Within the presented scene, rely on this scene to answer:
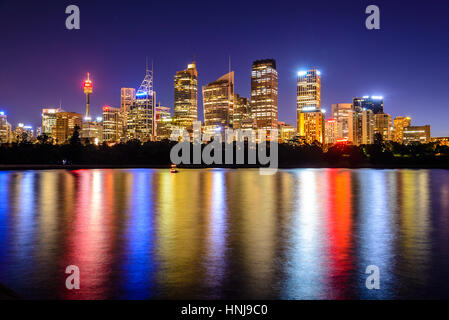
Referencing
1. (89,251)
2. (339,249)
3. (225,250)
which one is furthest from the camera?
(339,249)

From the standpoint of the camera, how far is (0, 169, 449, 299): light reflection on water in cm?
776

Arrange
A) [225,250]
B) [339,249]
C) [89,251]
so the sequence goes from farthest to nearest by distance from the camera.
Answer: [339,249]
[225,250]
[89,251]

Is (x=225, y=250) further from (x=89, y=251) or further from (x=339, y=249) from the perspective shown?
(x=89, y=251)

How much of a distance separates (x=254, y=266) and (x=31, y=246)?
6.88 m

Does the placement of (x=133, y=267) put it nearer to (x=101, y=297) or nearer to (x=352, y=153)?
(x=101, y=297)

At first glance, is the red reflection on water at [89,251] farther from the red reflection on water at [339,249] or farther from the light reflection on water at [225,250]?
the red reflection on water at [339,249]

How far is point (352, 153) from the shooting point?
10519 cm

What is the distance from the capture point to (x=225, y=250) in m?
10.9

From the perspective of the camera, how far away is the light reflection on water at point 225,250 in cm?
776

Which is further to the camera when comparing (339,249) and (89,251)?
(339,249)

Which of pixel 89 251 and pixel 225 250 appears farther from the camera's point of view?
pixel 225 250

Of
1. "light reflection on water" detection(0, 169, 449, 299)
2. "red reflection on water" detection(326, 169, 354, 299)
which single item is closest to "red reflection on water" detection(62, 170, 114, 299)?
"light reflection on water" detection(0, 169, 449, 299)

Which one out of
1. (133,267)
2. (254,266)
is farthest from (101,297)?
(254,266)

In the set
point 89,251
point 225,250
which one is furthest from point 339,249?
point 89,251
